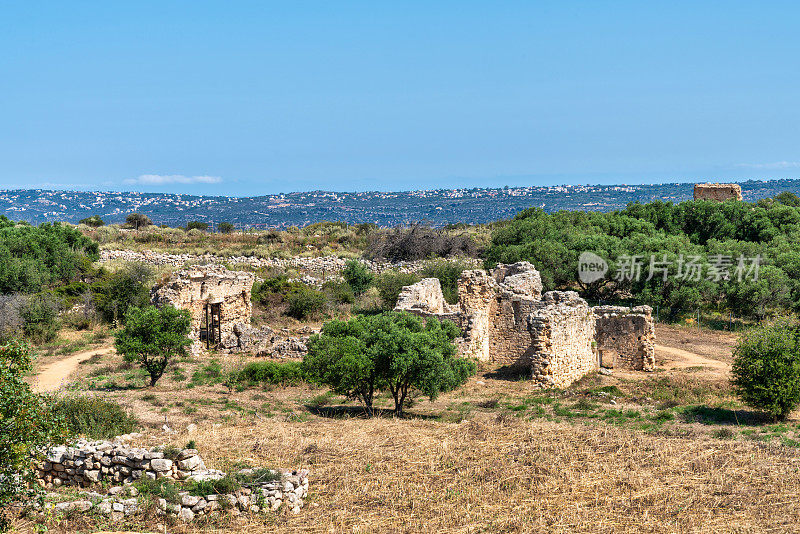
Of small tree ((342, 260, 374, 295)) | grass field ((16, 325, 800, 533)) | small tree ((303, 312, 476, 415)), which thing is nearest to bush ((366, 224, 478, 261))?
small tree ((342, 260, 374, 295))

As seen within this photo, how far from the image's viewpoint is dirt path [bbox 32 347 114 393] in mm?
18484

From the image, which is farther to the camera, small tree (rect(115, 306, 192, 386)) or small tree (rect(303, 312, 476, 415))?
small tree (rect(115, 306, 192, 386))

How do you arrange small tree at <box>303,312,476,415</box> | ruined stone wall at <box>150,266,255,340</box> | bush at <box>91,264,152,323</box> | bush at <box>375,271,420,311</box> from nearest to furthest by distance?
small tree at <box>303,312,476,415</box>, ruined stone wall at <box>150,266,255,340</box>, bush at <box>91,264,152,323</box>, bush at <box>375,271,420,311</box>

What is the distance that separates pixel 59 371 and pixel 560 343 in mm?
15236

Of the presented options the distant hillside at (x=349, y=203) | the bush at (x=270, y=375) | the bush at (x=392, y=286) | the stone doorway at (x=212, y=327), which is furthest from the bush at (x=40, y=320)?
the distant hillside at (x=349, y=203)

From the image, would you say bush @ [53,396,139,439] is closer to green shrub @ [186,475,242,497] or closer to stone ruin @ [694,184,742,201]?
green shrub @ [186,475,242,497]

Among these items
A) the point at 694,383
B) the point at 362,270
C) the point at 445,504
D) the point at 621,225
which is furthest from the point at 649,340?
the point at 621,225

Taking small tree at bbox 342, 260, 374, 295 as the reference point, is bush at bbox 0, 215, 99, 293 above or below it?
above

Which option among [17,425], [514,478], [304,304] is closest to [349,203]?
[304,304]

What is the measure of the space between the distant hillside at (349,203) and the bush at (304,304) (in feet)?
261

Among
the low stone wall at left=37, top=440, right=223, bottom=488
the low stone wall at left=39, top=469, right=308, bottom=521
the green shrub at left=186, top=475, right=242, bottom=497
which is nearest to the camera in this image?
the low stone wall at left=39, top=469, right=308, bottom=521

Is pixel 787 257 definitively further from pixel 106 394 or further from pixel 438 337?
pixel 106 394

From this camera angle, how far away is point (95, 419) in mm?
13117

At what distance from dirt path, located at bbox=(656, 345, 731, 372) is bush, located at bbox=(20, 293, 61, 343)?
75.0 ft
